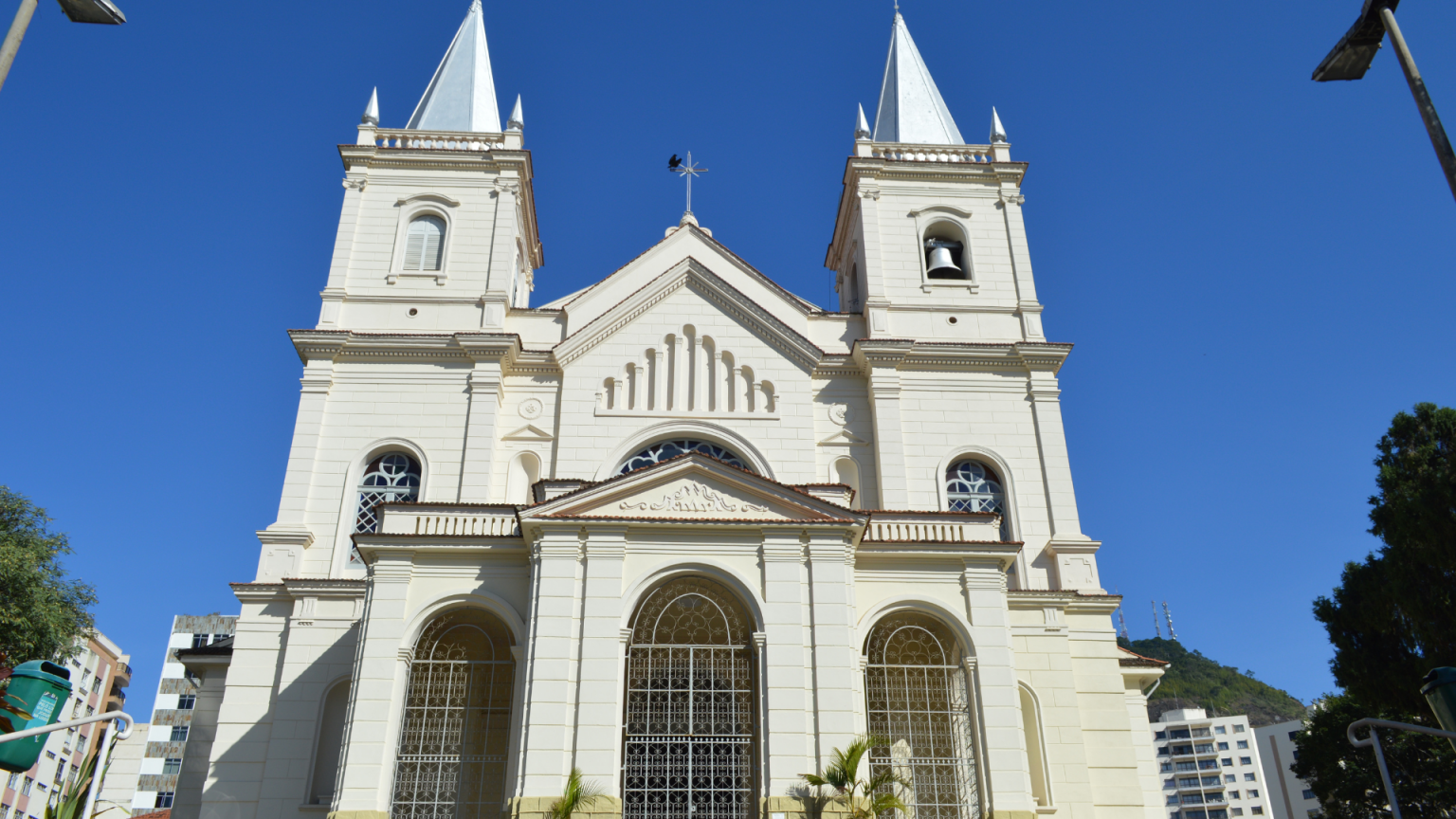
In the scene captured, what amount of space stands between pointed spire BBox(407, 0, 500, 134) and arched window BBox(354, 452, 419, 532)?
10.6m

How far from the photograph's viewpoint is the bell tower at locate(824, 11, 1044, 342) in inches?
1077

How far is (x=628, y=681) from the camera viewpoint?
1853 cm

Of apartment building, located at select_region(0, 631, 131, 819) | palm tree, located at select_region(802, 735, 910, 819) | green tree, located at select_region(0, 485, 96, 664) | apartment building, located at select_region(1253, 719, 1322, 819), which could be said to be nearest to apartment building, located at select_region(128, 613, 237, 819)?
apartment building, located at select_region(0, 631, 131, 819)

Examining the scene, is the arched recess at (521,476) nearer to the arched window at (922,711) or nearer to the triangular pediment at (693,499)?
the triangular pediment at (693,499)

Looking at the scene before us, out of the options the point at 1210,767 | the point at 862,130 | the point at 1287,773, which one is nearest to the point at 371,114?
the point at 862,130

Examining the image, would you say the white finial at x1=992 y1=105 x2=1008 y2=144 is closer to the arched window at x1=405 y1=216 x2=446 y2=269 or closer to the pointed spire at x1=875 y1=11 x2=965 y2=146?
the pointed spire at x1=875 y1=11 x2=965 y2=146

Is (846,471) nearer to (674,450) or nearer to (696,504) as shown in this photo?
(674,450)

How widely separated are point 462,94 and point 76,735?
162 ft

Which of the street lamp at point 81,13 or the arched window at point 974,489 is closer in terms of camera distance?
the street lamp at point 81,13

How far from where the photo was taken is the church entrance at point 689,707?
688 inches

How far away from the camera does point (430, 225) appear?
28359 mm

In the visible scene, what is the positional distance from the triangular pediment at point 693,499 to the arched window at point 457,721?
2999 mm

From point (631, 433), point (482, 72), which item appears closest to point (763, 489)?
point (631, 433)

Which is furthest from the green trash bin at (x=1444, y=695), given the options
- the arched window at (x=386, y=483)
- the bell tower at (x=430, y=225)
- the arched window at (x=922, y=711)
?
the bell tower at (x=430, y=225)
